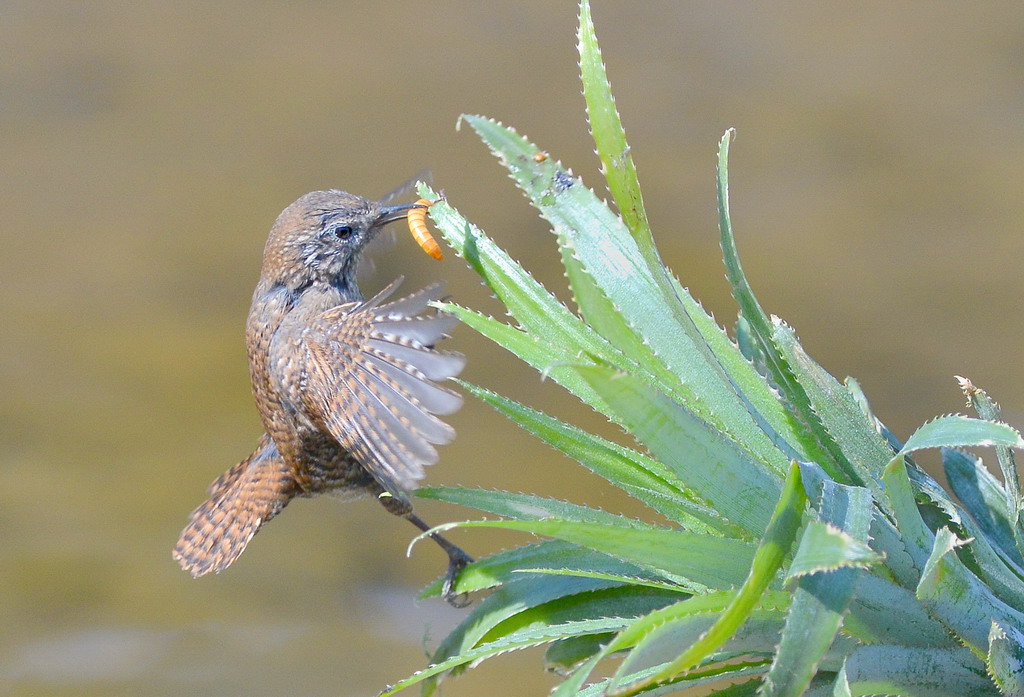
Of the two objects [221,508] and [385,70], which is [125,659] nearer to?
[221,508]

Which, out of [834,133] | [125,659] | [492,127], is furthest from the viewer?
[834,133]

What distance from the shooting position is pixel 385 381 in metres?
1.96

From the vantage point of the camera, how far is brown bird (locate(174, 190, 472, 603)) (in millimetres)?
1885

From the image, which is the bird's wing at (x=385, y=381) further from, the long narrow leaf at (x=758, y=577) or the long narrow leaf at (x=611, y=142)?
the long narrow leaf at (x=758, y=577)

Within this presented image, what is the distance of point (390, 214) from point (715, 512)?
130cm

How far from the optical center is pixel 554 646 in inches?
70.4

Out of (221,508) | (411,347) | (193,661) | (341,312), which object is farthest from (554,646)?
(193,661)

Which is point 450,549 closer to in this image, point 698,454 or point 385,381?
point 385,381

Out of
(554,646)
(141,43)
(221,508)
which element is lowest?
(554,646)

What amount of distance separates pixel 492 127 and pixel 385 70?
9.12 feet

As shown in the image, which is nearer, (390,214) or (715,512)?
(715,512)

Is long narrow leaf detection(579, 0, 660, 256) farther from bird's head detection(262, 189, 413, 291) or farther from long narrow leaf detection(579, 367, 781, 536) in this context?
bird's head detection(262, 189, 413, 291)

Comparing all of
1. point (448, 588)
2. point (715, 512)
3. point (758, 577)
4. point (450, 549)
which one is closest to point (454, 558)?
point (450, 549)

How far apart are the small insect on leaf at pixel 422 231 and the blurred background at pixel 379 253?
3.31 feet
